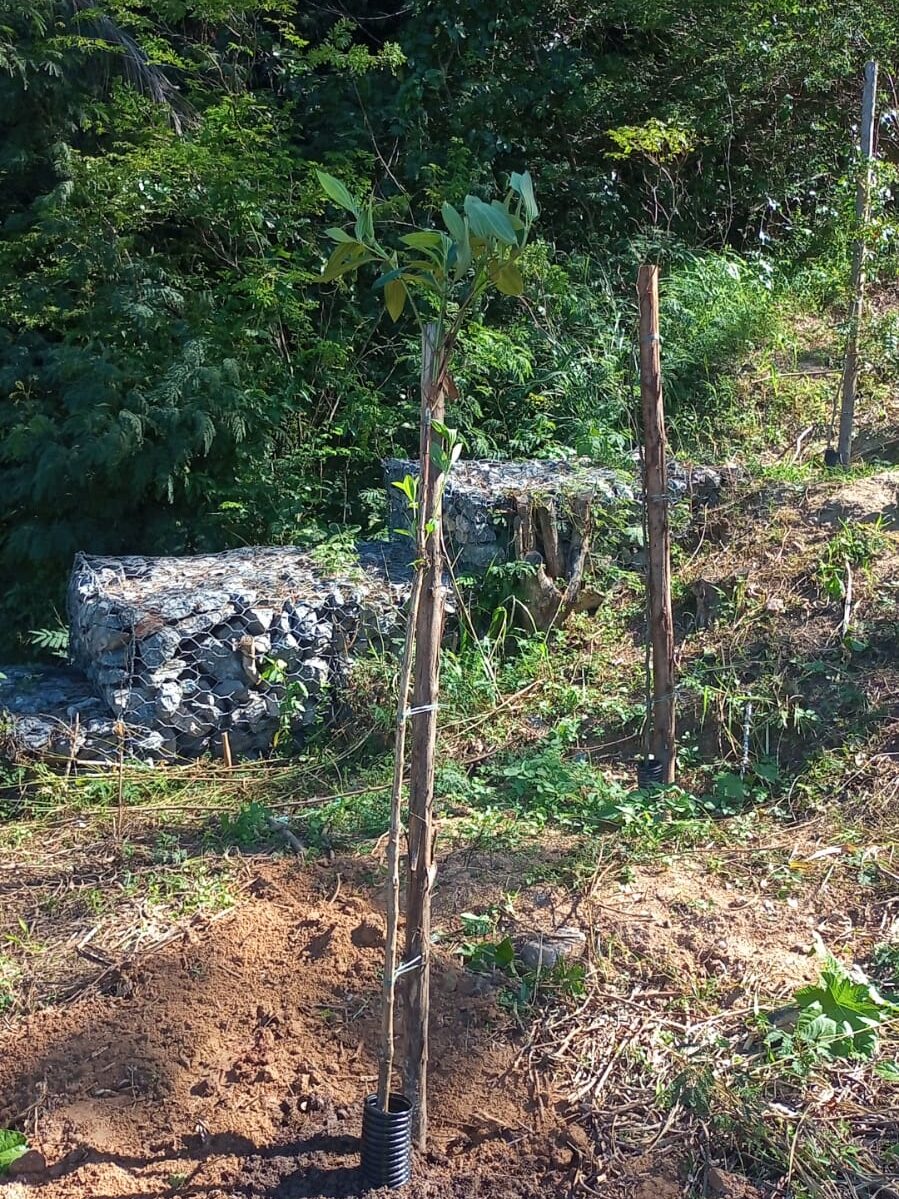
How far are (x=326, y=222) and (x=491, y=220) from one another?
6.41m

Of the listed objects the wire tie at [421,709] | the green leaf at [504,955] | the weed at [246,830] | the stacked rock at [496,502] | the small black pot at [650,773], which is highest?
the stacked rock at [496,502]

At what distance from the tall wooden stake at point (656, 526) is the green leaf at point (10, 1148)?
89.7 inches

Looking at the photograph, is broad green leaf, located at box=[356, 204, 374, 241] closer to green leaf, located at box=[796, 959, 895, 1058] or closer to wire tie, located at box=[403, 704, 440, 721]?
wire tie, located at box=[403, 704, 440, 721]

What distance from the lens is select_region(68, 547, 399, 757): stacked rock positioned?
4363 millimetres

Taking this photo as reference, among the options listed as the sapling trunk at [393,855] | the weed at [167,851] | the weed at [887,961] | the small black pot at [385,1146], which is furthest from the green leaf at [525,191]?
the weed at [167,851]

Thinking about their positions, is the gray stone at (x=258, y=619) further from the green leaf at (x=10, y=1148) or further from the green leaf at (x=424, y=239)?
the green leaf at (x=424, y=239)

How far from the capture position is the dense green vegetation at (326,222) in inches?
233

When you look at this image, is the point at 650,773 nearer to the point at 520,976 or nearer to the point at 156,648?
the point at 520,976

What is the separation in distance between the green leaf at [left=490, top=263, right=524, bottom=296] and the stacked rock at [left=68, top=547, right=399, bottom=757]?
2.79 meters

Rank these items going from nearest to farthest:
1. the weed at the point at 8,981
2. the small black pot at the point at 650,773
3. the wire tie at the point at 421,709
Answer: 1. the wire tie at the point at 421,709
2. the weed at the point at 8,981
3. the small black pot at the point at 650,773

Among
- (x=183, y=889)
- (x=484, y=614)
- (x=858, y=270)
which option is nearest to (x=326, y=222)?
(x=858, y=270)

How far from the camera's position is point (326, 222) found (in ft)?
25.2

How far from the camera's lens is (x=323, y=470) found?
668 cm

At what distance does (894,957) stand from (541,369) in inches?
181
